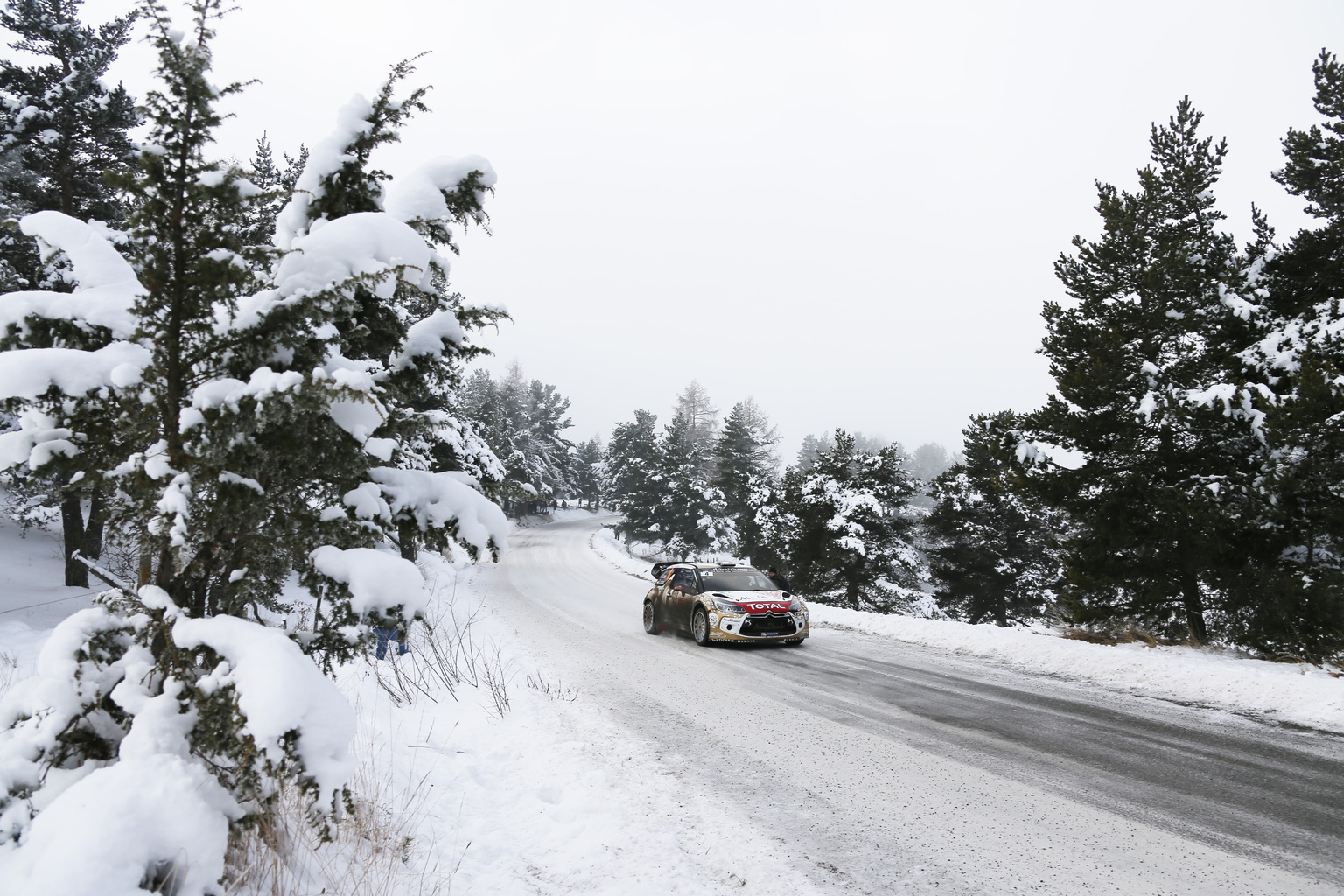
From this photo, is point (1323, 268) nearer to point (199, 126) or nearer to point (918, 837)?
point (918, 837)

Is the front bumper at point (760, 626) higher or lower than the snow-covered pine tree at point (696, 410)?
lower

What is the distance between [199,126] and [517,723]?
17.7 feet

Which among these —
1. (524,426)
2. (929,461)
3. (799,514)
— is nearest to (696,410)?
(524,426)

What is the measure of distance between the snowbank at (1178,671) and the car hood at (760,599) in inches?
102

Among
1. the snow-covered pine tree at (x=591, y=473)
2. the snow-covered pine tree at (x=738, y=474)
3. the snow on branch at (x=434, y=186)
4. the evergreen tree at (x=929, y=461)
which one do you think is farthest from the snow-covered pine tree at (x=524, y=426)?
the evergreen tree at (x=929, y=461)

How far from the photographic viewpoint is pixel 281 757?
221cm

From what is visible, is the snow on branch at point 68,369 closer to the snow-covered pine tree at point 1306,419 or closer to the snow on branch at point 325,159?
the snow on branch at point 325,159

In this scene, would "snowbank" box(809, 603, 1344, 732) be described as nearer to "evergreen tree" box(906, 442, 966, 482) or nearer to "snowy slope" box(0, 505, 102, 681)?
"snowy slope" box(0, 505, 102, 681)

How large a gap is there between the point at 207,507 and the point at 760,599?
32.6 feet

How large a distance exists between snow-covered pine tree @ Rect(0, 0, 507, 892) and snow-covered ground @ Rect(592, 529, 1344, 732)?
25.3 ft

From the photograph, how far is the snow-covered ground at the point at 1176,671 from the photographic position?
6.31 meters

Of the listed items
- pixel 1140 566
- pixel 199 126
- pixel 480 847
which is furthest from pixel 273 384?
pixel 1140 566

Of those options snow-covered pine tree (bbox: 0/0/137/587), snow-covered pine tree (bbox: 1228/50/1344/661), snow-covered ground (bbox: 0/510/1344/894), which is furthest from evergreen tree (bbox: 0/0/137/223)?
snow-covered pine tree (bbox: 1228/50/1344/661)

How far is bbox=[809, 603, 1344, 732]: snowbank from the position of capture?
630cm
